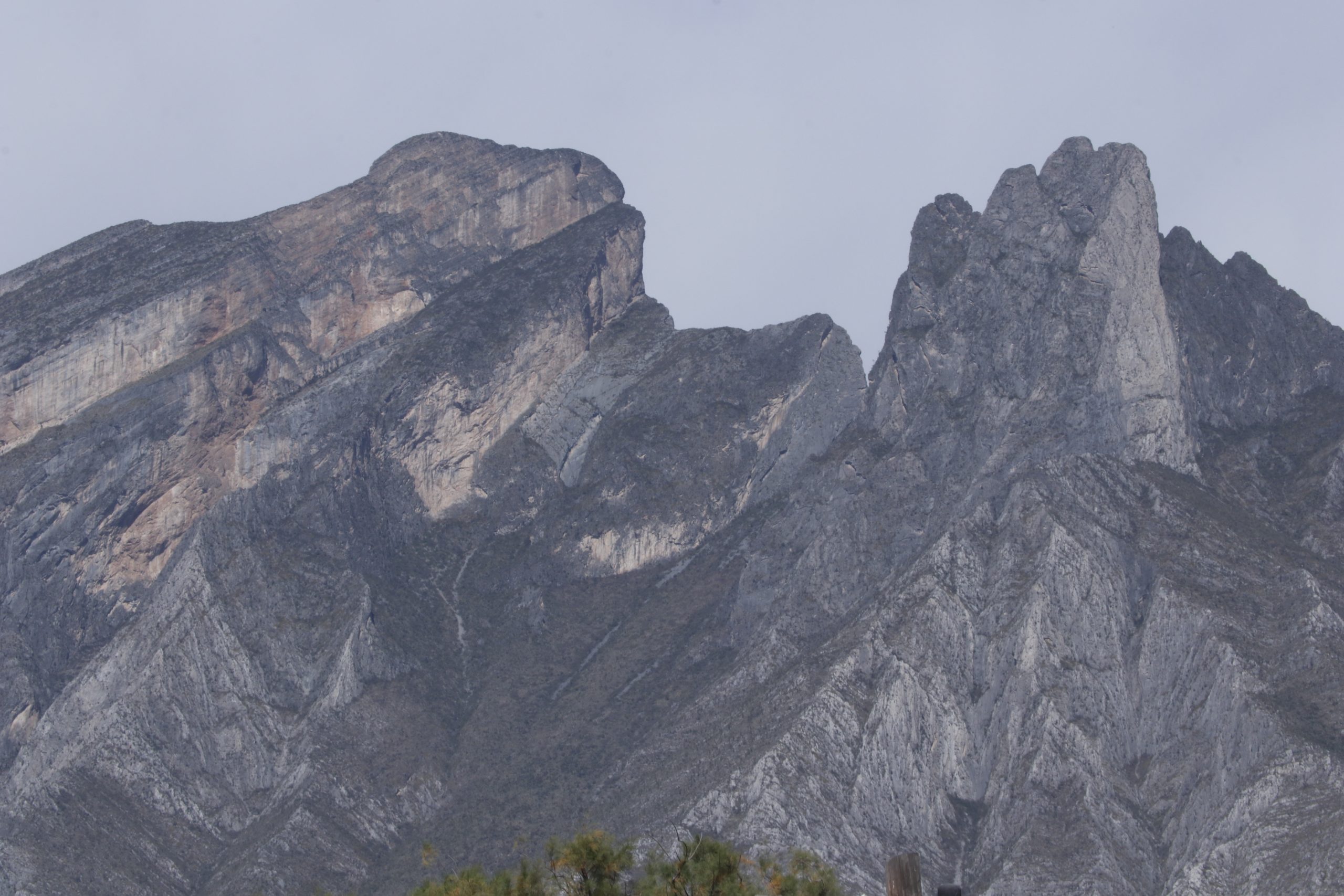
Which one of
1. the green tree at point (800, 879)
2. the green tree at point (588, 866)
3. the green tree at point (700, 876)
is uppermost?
the green tree at point (800, 879)

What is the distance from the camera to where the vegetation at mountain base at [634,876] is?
172 ft

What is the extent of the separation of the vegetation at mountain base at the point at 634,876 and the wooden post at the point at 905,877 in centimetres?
1093

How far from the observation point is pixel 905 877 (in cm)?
4097

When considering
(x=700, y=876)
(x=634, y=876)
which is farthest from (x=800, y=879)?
(x=634, y=876)

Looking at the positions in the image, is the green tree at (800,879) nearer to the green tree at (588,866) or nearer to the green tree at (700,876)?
the green tree at (700,876)

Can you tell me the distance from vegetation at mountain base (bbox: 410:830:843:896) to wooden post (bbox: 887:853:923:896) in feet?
35.9

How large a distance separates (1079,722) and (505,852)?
2232 inches

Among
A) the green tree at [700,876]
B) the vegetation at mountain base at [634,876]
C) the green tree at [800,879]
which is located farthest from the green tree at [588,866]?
the green tree at [800,879]

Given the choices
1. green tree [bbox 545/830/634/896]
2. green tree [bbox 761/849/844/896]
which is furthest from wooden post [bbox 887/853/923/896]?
green tree [bbox 545/830/634/896]

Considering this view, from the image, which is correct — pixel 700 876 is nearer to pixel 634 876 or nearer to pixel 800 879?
pixel 800 879

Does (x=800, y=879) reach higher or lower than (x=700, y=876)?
higher

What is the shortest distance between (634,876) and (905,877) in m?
17.9

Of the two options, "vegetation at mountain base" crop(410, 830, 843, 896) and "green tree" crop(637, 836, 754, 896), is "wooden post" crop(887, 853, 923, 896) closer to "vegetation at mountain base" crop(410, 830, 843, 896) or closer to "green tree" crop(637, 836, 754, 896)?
"vegetation at mountain base" crop(410, 830, 843, 896)

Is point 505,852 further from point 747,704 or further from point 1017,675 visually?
point 1017,675
